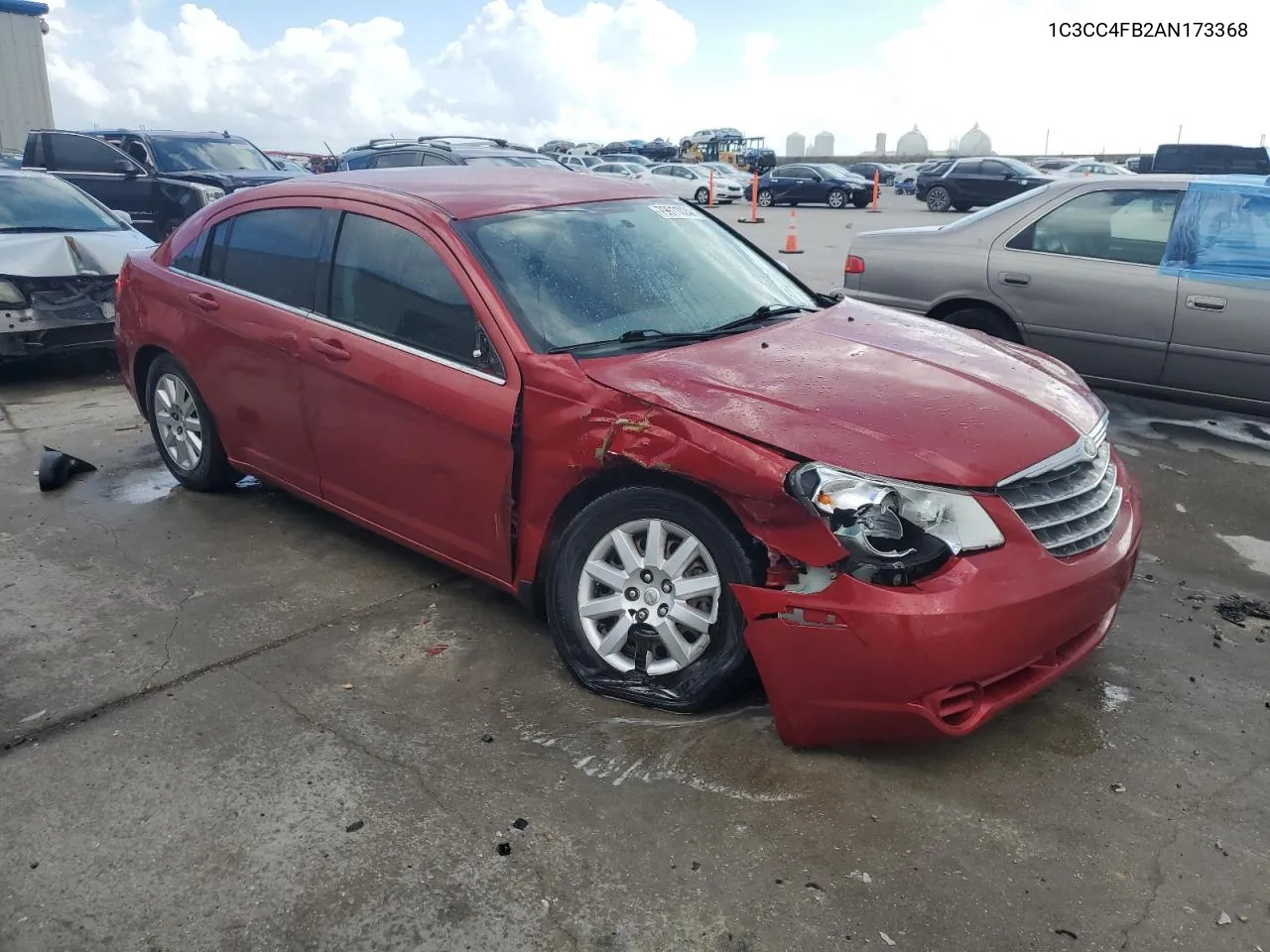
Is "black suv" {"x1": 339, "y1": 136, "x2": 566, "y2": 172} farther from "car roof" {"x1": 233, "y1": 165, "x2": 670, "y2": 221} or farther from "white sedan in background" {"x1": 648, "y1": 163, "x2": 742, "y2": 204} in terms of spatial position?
"white sedan in background" {"x1": 648, "y1": 163, "x2": 742, "y2": 204}

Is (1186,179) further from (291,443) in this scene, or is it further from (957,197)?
(957,197)

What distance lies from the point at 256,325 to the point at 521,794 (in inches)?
97.9

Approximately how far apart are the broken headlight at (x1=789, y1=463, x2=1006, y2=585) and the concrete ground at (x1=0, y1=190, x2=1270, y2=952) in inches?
25.3

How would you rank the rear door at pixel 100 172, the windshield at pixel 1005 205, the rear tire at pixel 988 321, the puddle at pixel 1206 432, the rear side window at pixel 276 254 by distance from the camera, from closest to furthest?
the rear side window at pixel 276 254 < the puddle at pixel 1206 432 < the rear tire at pixel 988 321 < the windshield at pixel 1005 205 < the rear door at pixel 100 172

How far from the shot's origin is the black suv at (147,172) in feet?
39.5

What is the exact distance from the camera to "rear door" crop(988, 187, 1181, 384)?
5820 mm

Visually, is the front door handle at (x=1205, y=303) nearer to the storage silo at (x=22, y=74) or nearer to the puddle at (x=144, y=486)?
the puddle at (x=144, y=486)

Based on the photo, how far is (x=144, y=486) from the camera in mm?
5328

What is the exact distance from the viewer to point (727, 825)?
2656mm

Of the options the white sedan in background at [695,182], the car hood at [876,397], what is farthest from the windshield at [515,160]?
the white sedan in background at [695,182]

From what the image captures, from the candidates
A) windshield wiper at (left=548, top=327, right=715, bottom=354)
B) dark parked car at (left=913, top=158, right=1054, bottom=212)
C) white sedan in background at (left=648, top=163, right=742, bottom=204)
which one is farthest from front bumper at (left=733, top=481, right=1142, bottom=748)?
white sedan in background at (left=648, top=163, right=742, bottom=204)

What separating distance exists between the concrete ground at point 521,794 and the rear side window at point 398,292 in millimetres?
1072

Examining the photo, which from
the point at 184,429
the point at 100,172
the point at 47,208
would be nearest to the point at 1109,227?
the point at 184,429

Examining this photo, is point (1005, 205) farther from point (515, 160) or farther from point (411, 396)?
point (515, 160)
